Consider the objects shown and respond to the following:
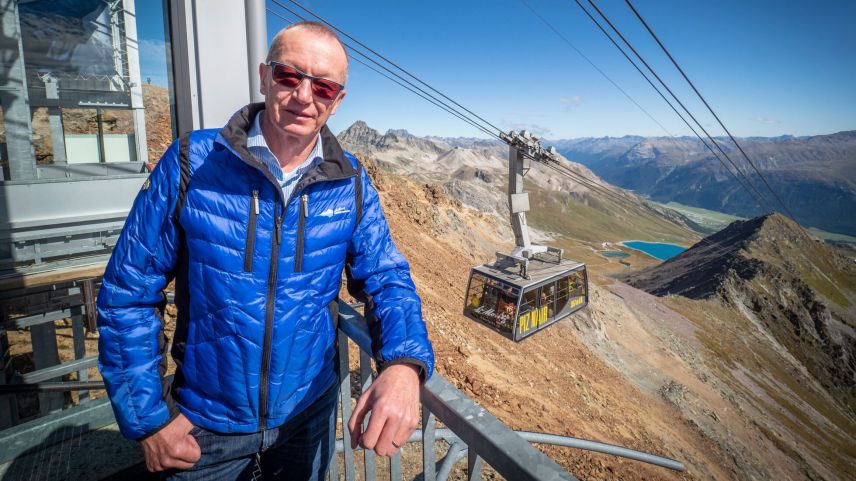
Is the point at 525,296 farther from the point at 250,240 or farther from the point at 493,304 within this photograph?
the point at 250,240

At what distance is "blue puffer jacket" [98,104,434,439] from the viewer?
6.22 ft

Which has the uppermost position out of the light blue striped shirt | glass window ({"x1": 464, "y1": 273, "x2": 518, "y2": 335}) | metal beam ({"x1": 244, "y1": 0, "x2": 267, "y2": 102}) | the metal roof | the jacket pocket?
metal beam ({"x1": 244, "y1": 0, "x2": 267, "y2": 102})

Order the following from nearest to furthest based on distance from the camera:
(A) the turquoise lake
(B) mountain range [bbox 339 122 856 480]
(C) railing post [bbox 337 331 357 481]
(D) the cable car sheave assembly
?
(C) railing post [bbox 337 331 357 481]
(D) the cable car sheave assembly
(B) mountain range [bbox 339 122 856 480]
(A) the turquoise lake

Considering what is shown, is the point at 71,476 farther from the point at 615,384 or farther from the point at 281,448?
the point at 615,384

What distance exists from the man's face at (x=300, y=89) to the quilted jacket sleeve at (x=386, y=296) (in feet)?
1.57

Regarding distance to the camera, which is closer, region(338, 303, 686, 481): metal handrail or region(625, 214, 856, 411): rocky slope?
region(338, 303, 686, 481): metal handrail

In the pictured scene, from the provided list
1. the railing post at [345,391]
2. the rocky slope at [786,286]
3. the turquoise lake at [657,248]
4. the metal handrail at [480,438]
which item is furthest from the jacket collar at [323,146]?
the turquoise lake at [657,248]

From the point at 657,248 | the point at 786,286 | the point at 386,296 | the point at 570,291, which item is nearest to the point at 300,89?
the point at 386,296

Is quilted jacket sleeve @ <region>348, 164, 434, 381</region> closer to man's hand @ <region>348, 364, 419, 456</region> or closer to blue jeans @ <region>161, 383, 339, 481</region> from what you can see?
man's hand @ <region>348, 364, 419, 456</region>

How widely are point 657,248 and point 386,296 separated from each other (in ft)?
693

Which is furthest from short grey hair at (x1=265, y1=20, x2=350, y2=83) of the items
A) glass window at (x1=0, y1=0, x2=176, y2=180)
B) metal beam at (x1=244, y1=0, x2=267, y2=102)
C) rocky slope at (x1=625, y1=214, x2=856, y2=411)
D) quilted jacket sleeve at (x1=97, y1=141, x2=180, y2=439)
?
rocky slope at (x1=625, y1=214, x2=856, y2=411)

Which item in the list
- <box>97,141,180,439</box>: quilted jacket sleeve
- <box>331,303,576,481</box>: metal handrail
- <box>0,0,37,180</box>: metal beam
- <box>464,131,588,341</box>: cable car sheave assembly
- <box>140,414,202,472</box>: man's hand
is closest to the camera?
<box>331,303,576,481</box>: metal handrail

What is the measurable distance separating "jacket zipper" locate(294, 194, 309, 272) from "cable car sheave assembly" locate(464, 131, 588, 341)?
9734 mm

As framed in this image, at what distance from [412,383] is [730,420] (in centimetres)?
3600
